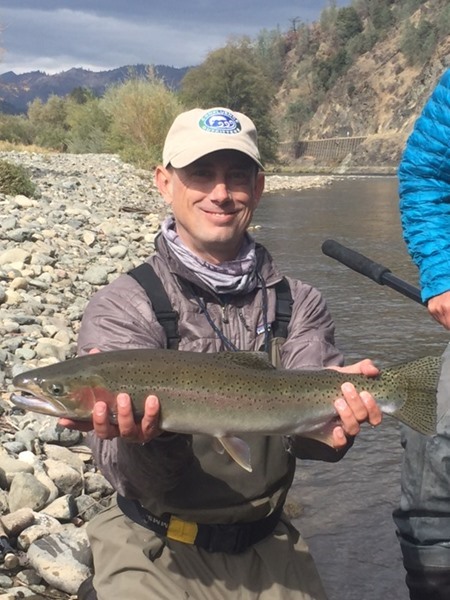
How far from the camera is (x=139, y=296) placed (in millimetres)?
2799

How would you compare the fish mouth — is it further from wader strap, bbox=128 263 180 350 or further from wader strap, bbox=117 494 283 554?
wader strap, bbox=117 494 283 554

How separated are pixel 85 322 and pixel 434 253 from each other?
1454 millimetres

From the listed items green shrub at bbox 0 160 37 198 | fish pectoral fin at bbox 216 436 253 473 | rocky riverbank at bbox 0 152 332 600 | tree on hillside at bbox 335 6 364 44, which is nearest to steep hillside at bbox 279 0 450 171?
tree on hillside at bbox 335 6 364 44

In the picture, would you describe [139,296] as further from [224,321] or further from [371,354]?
[371,354]

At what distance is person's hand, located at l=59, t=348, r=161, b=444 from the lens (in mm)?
2246

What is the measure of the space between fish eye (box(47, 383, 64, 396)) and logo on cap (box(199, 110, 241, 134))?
1153mm

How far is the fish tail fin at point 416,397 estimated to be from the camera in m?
2.63

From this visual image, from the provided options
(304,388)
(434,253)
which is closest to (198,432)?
(304,388)

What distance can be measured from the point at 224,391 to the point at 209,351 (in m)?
0.41

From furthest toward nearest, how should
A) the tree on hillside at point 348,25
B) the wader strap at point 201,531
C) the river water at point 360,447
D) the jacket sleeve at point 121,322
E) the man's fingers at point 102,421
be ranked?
the tree on hillside at point 348,25, the river water at point 360,447, the wader strap at point 201,531, the jacket sleeve at point 121,322, the man's fingers at point 102,421

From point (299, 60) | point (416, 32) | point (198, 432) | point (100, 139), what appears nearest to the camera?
point (198, 432)

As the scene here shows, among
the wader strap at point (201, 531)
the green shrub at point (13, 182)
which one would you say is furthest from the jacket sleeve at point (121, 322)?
the green shrub at point (13, 182)

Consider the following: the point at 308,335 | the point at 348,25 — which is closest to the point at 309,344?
the point at 308,335

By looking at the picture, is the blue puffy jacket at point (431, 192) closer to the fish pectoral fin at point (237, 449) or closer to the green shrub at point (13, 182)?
the fish pectoral fin at point (237, 449)
